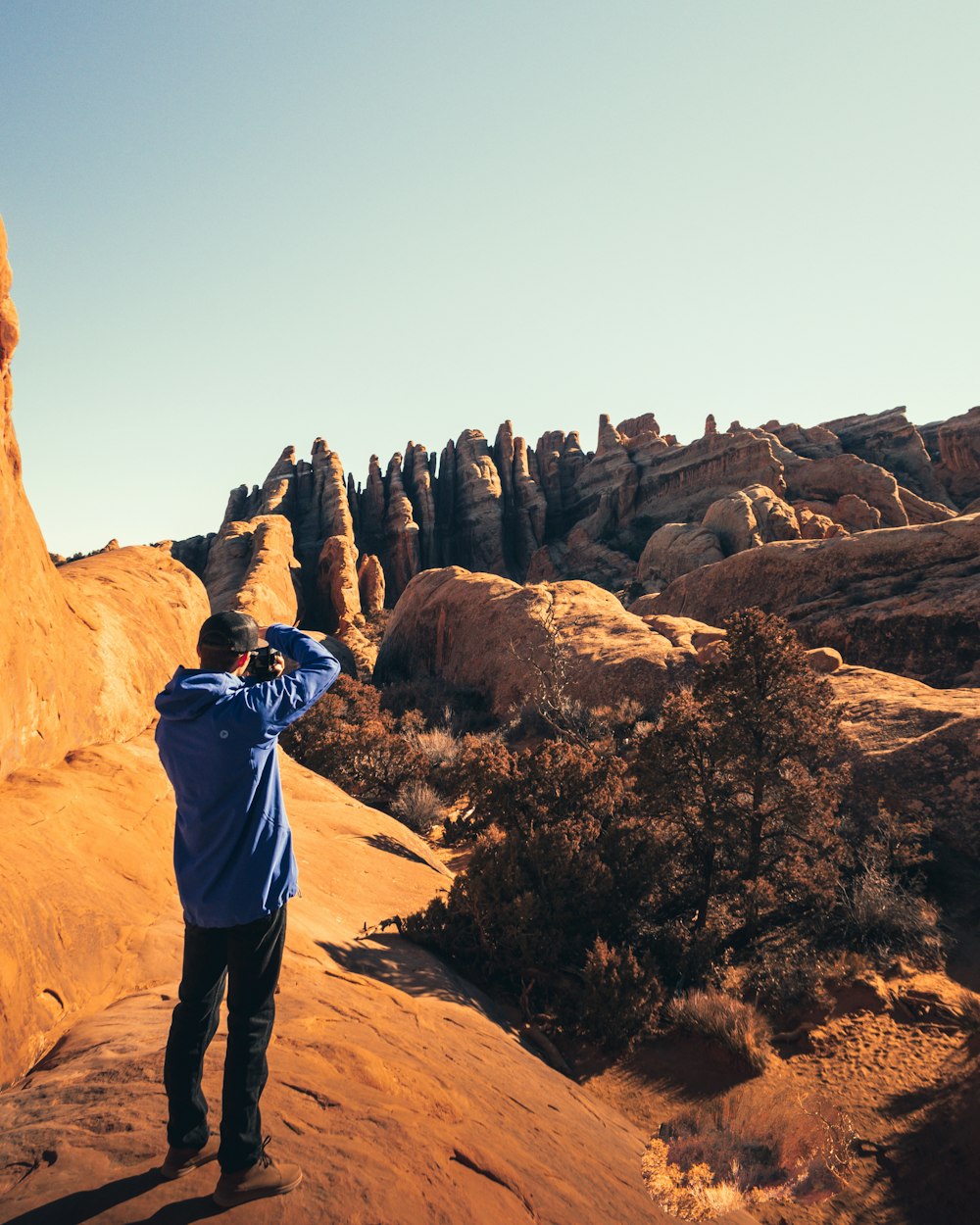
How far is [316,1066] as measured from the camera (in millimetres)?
3719

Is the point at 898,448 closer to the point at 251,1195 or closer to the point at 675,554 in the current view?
the point at 675,554

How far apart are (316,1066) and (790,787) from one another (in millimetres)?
7777

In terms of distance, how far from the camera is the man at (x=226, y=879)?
8.63 feet

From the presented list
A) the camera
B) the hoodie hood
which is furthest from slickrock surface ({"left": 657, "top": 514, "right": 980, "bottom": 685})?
the hoodie hood

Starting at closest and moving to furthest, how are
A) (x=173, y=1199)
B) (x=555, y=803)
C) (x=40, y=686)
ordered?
(x=173, y=1199), (x=40, y=686), (x=555, y=803)

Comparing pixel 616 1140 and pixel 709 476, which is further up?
pixel 709 476

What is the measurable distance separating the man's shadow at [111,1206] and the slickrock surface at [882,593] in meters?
19.6

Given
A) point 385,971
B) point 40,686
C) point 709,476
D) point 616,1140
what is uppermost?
point 709,476

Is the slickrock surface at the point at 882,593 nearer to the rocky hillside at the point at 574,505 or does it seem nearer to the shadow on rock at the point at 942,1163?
the rocky hillside at the point at 574,505

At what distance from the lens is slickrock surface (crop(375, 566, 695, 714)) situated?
63.5 ft

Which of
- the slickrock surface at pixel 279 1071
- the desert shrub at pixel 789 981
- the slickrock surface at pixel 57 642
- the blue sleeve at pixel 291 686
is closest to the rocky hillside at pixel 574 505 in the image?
the slickrock surface at pixel 57 642

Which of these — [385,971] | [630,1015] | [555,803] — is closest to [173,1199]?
[385,971]

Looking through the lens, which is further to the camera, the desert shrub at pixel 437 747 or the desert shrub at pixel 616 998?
the desert shrub at pixel 437 747

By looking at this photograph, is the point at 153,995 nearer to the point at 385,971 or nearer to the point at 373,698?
the point at 385,971
